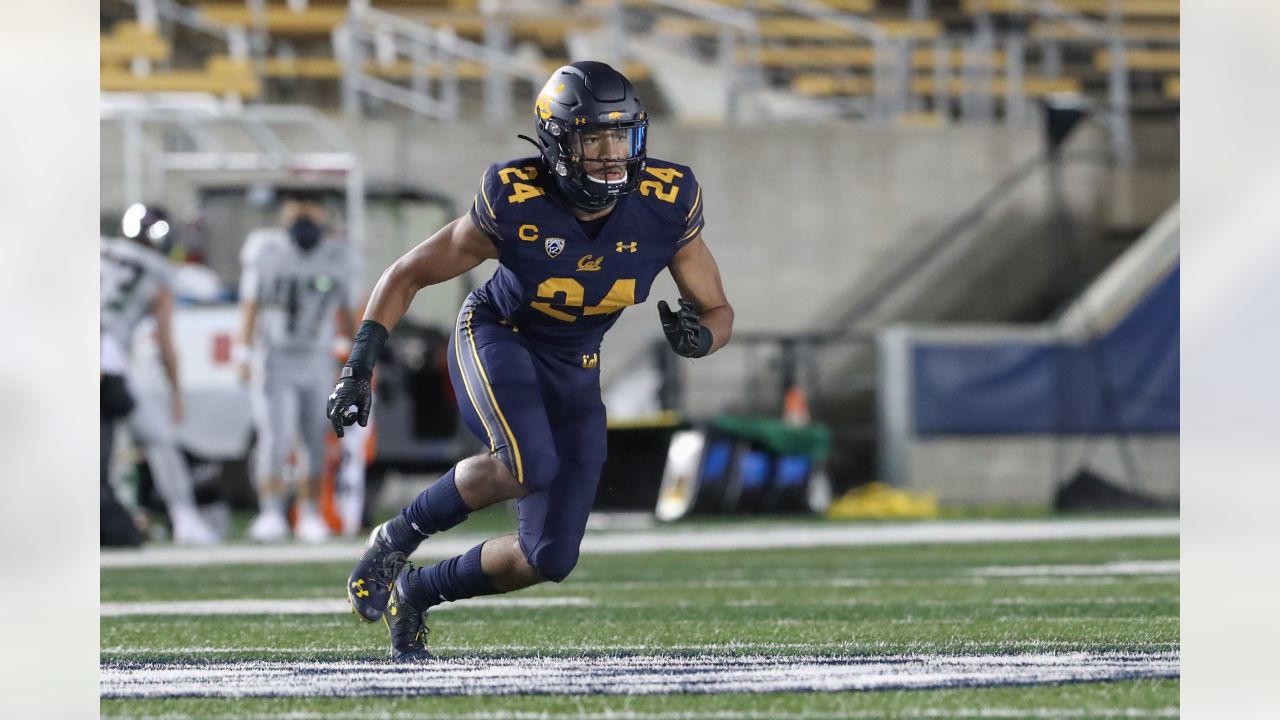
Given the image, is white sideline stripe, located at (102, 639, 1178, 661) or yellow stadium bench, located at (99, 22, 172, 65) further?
yellow stadium bench, located at (99, 22, 172, 65)

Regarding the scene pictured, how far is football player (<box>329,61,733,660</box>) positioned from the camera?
4.65m

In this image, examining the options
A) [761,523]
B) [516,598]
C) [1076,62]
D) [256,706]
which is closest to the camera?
[256,706]

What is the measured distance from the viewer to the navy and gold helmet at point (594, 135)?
15.1ft

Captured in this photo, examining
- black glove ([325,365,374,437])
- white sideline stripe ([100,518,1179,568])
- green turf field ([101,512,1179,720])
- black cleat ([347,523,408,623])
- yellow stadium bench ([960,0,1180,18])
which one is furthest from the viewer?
yellow stadium bench ([960,0,1180,18])

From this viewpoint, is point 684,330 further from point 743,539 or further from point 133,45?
point 133,45

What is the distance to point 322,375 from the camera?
33.6ft

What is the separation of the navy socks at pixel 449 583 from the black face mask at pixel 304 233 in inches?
218

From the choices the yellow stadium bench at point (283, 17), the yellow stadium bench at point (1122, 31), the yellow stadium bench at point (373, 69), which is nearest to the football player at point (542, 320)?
the yellow stadium bench at point (373, 69)

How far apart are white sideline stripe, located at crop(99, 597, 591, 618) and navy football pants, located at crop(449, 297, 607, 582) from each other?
175 centimetres

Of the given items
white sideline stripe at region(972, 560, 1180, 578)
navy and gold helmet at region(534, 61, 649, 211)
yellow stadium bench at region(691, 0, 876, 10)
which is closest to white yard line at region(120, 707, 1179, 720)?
navy and gold helmet at region(534, 61, 649, 211)

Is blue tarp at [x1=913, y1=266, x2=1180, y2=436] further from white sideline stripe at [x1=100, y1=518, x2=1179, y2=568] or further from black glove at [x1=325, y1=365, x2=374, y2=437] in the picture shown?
black glove at [x1=325, y1=365, x2=374, y2=437]
